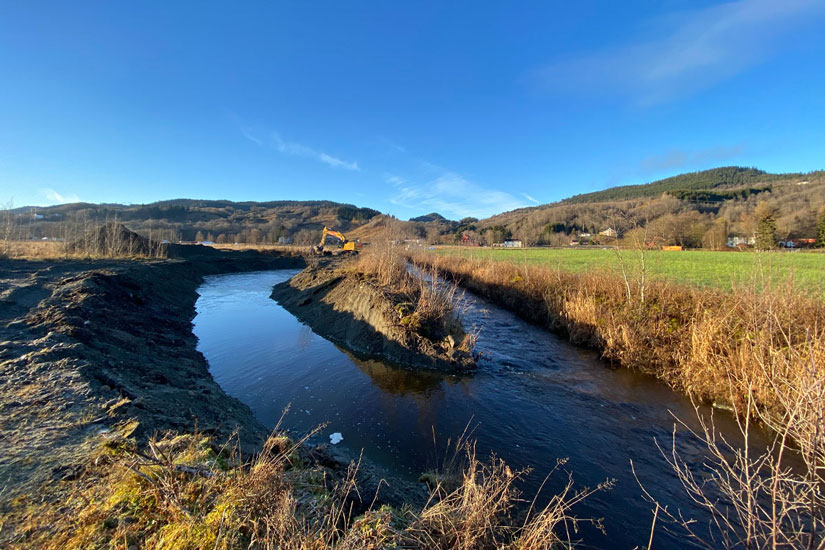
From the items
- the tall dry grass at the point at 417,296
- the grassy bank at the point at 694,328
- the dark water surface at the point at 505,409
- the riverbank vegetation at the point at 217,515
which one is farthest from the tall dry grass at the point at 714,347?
the tall dry grass at the point at 417,296

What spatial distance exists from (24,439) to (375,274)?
11.4m

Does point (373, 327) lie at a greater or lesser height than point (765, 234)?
lesser

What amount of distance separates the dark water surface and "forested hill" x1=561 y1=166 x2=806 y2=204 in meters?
158

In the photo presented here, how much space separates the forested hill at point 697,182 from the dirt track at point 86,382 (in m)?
163

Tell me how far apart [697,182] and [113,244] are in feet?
655

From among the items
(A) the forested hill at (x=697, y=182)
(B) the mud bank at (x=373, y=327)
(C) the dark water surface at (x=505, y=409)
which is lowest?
(C) the dark water surface at (x=505, y=409)

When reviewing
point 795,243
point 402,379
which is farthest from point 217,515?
point 795,243

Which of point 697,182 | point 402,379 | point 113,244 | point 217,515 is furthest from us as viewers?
point 697,182

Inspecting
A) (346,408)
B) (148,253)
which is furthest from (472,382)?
(148,253)

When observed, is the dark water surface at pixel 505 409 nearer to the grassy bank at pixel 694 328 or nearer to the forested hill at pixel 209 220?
the grassy bank at pixel 694 328

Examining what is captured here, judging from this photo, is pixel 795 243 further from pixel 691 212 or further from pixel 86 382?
pixel 86 382

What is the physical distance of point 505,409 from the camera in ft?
23.0

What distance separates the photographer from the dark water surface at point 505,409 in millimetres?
5055

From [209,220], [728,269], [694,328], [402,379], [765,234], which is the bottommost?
[402,379]
